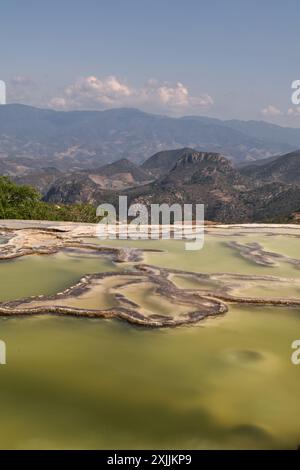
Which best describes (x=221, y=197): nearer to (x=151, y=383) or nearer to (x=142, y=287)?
(x=142, y=287)

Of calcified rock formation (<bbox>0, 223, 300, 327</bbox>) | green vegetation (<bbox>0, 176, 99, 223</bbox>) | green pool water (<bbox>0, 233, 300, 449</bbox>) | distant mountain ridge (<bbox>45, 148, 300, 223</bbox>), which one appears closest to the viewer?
green pool water (<bbox>0, 233, 300, 449</bbox>)

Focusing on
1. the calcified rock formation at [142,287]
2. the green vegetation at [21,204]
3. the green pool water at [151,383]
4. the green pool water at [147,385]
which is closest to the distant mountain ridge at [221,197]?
the green vegetation at [21,204]

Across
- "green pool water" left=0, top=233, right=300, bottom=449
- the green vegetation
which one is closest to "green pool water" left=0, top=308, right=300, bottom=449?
"green pool water" left=0, top=233, right=300, bottom=449

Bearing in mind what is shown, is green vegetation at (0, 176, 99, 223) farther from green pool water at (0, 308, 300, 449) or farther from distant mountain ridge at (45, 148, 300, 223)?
distant mountain ridge at (45, 148, 300, 223)

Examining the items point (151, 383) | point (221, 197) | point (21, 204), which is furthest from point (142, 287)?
point (221, 197)

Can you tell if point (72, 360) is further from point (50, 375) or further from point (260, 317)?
Answer: point (260, 317)

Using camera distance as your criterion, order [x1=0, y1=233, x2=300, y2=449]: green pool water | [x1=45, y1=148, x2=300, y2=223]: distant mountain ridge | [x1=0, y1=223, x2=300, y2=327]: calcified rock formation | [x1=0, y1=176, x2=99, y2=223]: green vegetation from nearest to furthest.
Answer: [x1=0, y1=233, x2=300, y2=449]: green pool water < [x1=0, y1=223, x2=300, y2=327]: calcified rock formation < [x1=0, y1=176, x2=99, y2=223]: green vegetation < [x1=45, y1=148, x2=300, y2=223]: distant mountain ridge

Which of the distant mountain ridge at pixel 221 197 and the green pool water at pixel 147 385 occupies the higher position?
the distant mountain ridge at pixel 221 197

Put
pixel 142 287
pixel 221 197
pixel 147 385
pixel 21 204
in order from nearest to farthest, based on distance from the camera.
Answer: pixel 147 385
pixel 142 287
pixel 21 204
pixel 221 197

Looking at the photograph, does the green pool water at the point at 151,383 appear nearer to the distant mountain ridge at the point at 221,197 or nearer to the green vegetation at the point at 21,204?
the green vegetation at the point at 21,204
